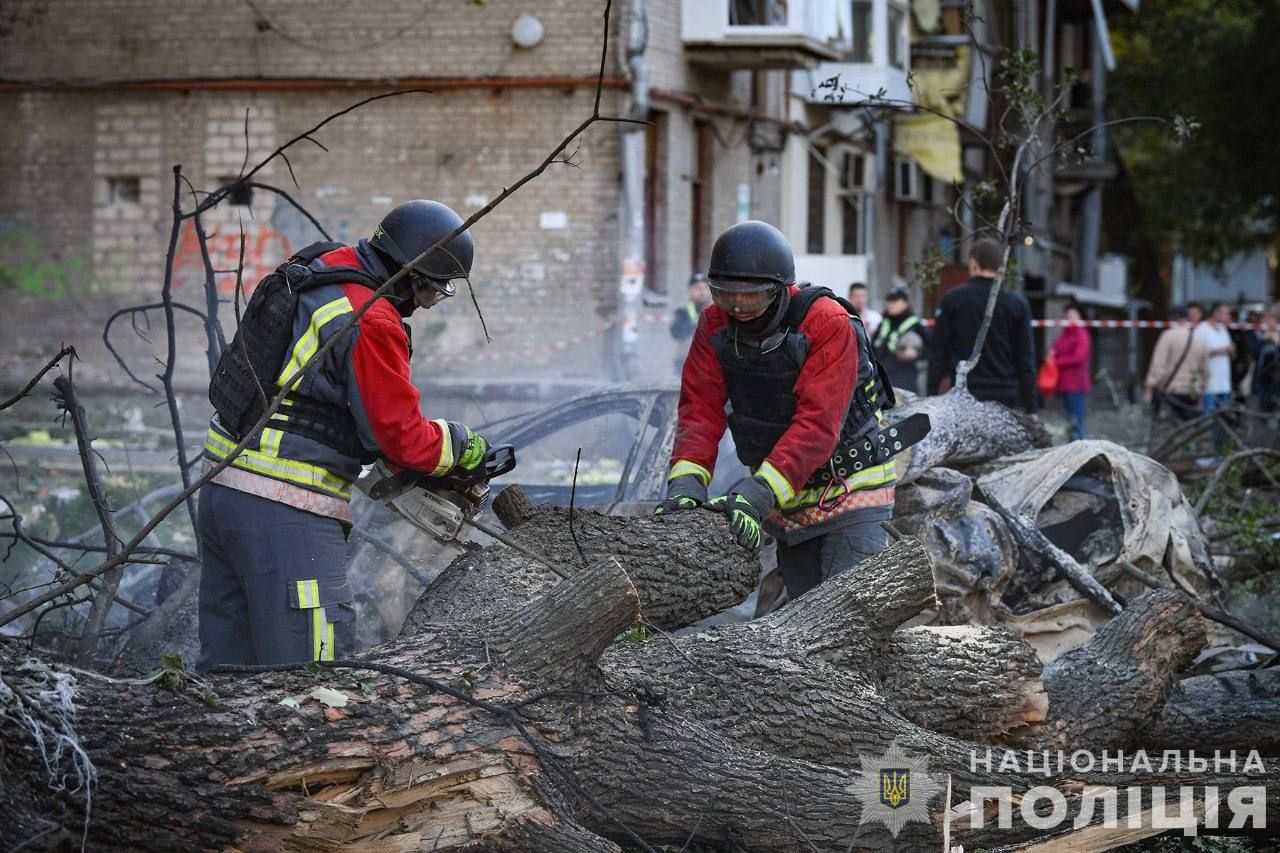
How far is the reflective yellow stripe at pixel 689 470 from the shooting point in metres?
5.30

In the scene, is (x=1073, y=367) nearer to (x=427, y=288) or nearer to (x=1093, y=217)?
(x=427, y=288)

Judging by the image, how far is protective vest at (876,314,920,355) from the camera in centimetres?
1123

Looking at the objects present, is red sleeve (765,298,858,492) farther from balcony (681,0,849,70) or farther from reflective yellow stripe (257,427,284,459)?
balcony (681,0,849,70)

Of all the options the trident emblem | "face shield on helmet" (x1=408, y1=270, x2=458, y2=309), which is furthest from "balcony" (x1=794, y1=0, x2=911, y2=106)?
the trident emblem

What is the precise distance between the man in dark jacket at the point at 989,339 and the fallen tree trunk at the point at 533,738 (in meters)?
3.87

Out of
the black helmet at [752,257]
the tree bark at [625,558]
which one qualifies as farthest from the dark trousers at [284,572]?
the black helmet at [752,257]

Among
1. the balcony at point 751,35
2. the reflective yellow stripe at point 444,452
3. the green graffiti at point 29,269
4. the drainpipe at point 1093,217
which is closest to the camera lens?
the reflective yellow stripe at point 444,452

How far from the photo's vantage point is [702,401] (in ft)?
18.1

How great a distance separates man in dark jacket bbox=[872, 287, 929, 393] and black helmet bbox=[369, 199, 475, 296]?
671 centimetres

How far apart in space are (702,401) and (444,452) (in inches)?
47.0

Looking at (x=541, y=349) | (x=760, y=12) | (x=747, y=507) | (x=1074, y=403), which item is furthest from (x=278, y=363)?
(x=760, y=12)

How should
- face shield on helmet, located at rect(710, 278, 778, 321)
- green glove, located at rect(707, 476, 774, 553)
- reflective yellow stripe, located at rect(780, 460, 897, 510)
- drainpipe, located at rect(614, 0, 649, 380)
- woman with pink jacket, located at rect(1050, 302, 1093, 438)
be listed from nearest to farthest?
green glove, located at rect(707, 476, 774, 553), face shield on helmet, located at rect(710, 278, 778, 321), reflective yellow stripe, located at rect(780, 460, 897, 510), woman with pink jacket, located at rect(1050, 302, 1093, 438), drainpipe, located at rect(614, 0, 649, 380)

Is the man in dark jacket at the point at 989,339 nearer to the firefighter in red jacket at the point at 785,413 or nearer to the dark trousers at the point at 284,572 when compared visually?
the firefighter in red jacket at the point at 785,413

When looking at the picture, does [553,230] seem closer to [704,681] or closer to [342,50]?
[342,50]
